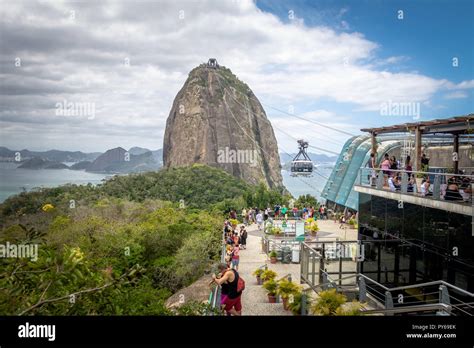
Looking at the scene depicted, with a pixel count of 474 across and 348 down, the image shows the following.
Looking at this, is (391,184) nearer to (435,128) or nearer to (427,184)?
(427,184)

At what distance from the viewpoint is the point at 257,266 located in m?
13.9

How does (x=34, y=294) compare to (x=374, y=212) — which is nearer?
(x=34, y=294)

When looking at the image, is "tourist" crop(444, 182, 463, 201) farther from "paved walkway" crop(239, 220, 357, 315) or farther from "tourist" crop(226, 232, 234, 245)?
"tourist" crop(226, 232, 234, 245)

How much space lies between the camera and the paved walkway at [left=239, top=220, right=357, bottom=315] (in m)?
8.61

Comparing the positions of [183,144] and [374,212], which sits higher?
[183,144]

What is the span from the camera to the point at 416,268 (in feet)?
23.2

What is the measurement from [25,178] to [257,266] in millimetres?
8045

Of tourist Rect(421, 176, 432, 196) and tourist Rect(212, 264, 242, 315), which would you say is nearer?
tourist Rect(212, 264, 242, 315)

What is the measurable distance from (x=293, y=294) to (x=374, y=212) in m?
2.39

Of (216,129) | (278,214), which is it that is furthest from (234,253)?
(216,129)

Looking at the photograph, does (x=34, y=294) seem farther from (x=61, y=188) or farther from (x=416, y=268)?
(x=61, y=188)

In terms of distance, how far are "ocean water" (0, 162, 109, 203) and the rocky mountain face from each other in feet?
133

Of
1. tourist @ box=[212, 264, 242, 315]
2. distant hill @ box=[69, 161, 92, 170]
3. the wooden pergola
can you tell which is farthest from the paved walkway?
distant hill @ box=[69, 161, 92, 170]
